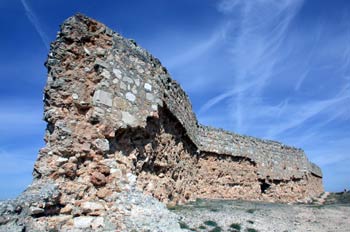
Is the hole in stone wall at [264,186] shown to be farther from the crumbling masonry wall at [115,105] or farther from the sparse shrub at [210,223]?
the sparse shrub at [210,223]

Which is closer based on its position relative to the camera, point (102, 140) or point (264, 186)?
point (102, 140)

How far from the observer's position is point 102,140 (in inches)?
204

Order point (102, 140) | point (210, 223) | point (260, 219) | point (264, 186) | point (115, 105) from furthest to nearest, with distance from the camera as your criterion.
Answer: point (264, 186), point (260, 219), point (210, 223), point (115, 105), point (102, 140)

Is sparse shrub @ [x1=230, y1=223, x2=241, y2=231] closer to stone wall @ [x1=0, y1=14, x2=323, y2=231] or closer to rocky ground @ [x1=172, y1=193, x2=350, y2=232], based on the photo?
rocky ground @ [x1=172, y1=193, x2=350, y2=232]

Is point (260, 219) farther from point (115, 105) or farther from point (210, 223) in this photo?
point (115, 105)

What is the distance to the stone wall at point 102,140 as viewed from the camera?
4.49 meters

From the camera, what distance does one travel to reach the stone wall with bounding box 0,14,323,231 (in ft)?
14.7

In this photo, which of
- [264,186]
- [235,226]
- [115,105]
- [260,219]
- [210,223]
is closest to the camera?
[115,105]

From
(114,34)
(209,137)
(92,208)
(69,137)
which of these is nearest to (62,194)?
(92,208)

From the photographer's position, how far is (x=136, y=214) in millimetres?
4691

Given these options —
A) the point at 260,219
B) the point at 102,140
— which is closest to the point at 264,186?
the point at 260,219

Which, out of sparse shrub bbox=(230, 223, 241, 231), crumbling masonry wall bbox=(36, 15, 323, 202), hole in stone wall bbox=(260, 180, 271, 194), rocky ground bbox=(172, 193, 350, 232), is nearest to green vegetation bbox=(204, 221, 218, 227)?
rocky ground bbox=(172, 193, 350, 232)

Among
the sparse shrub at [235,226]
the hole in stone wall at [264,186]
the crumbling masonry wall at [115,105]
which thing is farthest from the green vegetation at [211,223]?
the hole in stone wall at [264,186]

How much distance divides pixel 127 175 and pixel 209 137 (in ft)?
22.1
